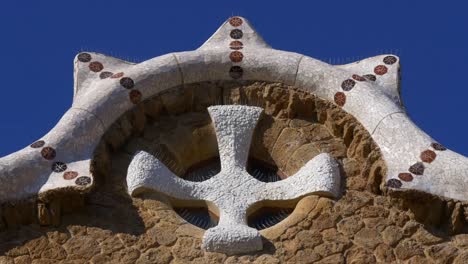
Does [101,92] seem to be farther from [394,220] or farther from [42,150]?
[394,220]

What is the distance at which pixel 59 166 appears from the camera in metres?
13.8

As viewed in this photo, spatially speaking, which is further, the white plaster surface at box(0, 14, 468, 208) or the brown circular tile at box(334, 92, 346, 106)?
the brown circular tile at box(334, 92, 346, 106)

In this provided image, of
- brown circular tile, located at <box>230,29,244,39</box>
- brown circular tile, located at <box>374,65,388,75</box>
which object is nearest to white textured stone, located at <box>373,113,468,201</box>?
brown circular tile, located at <box>374,65,388,75</box>

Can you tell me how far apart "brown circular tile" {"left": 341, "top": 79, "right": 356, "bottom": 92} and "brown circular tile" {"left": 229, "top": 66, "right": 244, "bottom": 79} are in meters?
0.88

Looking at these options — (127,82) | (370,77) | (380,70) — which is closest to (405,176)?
(370,77)

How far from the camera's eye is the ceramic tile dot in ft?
45.0

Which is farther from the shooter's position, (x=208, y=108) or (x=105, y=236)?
(x=208, y=108)

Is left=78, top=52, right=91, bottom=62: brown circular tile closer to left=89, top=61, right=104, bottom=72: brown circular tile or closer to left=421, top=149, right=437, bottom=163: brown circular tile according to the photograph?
left=89, top=61, right=104, bottom=72: brown circular tile

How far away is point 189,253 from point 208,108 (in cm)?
185

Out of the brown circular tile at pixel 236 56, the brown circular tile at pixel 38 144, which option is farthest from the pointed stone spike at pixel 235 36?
the brown circular tile at pixel 38 144

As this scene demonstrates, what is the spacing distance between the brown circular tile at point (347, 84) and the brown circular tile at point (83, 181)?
7.89 ft

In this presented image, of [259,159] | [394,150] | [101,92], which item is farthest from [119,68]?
[394,150]

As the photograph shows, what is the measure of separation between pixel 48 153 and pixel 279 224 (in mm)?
1945

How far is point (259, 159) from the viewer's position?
1465 cm
